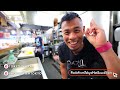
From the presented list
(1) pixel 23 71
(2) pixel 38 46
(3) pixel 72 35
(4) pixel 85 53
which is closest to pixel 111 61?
(4) pixel 85 53

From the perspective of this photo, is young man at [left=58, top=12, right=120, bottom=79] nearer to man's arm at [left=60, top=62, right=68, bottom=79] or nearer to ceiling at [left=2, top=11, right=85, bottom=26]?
man's arm at [left=60, top=62, right=68, bottom=79]

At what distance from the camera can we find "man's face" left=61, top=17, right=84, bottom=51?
156 centimetres

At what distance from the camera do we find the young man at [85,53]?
155 cm

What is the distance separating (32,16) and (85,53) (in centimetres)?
90

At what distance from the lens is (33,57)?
1850mm

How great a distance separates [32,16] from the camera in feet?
5.70

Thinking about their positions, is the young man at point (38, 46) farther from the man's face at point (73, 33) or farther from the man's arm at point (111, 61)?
the man's arm at point (111, 61)

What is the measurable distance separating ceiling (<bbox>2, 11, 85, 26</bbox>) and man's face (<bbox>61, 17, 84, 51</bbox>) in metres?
0.18

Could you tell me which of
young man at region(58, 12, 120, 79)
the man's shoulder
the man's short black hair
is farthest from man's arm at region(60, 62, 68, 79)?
the man's short black hair

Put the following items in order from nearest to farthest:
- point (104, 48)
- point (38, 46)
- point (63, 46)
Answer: point (104, 48), point (63, 46), point (38, 46)

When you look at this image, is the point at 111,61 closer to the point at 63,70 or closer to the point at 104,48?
the point at 104,48

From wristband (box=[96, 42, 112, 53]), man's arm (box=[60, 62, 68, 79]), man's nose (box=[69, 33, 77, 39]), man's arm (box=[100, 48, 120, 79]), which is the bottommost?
man's arm (box=[60, 62, 68, 79])
